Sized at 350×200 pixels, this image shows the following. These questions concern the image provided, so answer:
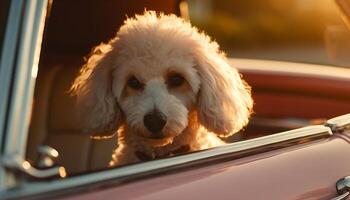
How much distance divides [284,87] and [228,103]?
1.65 metres

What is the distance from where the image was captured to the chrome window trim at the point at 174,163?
1.92 metres

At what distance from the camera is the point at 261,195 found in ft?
Answer: 7.87

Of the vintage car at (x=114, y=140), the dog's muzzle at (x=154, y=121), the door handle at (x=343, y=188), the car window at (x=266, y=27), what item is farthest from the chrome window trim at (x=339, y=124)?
the car window at (x=266, y=27)

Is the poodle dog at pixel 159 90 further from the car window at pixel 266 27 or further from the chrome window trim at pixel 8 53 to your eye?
the car window at pixel 266 27

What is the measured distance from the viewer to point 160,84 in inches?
127

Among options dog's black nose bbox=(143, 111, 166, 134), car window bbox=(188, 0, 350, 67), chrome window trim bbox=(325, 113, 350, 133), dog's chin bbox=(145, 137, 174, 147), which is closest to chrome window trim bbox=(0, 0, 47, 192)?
dog's black nose bbox=(143, 111, 166, 134)

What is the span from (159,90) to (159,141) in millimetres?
187

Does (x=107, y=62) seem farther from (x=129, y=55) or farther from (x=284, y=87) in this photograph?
(x=284, y=87)

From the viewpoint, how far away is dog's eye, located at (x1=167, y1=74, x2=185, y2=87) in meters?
3.27

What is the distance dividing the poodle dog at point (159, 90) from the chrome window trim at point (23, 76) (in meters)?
1.10

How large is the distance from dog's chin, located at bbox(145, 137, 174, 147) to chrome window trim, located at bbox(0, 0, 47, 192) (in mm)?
1175

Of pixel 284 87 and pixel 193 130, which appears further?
pixel 284 87

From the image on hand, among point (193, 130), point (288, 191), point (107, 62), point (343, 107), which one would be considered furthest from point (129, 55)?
point (343, 107)

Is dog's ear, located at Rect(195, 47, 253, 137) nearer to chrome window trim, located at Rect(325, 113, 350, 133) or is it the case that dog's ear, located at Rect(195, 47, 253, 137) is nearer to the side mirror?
chrome window trim, located at Rect(325, 113, 350, 133)
